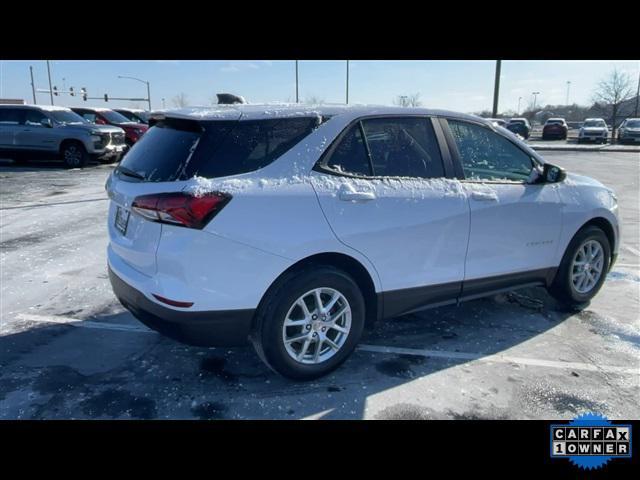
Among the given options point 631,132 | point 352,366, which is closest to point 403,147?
point 352,366

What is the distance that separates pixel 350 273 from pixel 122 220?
5.13ft

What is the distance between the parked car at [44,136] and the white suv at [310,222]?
13461 millimetres

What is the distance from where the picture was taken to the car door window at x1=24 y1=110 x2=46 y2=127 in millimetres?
15242

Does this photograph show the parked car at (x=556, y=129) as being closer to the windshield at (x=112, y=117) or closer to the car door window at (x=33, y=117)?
the windshield at (x=112, y=117)

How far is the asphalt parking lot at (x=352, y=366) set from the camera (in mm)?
3018

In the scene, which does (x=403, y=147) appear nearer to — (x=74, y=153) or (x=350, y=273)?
(x=350, y=273)

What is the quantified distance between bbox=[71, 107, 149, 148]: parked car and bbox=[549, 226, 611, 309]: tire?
17.0 m

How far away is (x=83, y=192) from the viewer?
1059 centimetres

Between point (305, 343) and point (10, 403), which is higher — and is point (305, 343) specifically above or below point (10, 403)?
above

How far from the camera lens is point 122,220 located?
3201mm
